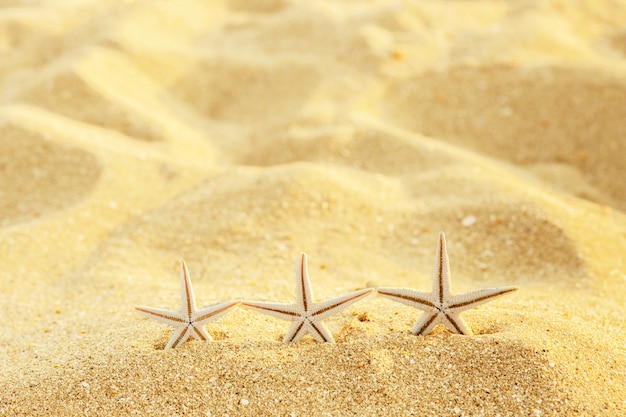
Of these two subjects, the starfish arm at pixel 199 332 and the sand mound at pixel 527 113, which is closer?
the starfish arm at pixel 199 332

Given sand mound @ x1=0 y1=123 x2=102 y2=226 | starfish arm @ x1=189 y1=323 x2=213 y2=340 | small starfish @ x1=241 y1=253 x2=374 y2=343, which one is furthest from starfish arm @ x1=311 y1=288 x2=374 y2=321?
sand mound @ x1=0 y1=123 x2=102 y2=226

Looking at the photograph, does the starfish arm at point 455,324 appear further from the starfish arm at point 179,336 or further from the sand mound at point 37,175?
the sand mound at point 37,175

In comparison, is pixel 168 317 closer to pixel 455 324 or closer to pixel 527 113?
pixel 455 324

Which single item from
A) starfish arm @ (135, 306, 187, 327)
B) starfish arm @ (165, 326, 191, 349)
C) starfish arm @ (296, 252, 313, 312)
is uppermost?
starfish arm @ (296, 252, 313, 312)

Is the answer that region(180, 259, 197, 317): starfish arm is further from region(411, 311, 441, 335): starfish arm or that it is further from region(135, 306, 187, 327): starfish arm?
region(411, 311, 441, 335): starfish arm

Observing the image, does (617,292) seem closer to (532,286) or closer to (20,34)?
(532,286)

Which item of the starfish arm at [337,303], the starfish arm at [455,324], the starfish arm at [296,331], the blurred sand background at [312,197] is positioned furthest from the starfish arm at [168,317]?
the starfish arm at [455,324]

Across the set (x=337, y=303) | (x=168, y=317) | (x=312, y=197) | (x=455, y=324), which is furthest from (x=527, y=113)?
(x=168, y=317)
